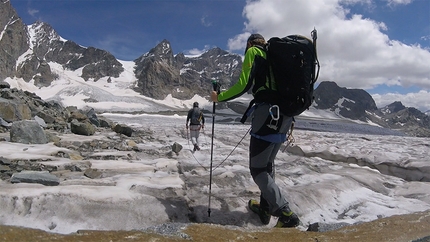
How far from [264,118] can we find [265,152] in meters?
0.44

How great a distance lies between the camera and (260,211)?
4168 mm

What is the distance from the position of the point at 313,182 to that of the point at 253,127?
9.23 ft

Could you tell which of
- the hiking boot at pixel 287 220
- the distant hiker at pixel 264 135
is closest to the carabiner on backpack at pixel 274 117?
the distant hiker at pixel 264 135

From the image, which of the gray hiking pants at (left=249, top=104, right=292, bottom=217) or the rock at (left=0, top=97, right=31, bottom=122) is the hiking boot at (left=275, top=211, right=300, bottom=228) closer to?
the gray hiking pants at (left=249, top=104, right=292, bottom=217)

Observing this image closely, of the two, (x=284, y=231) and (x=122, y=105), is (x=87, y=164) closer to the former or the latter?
(x=284, y=231)

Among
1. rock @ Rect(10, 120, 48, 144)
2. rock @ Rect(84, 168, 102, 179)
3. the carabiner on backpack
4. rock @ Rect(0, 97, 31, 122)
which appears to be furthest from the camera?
rock @ Rect(0, 97, 31, 122)

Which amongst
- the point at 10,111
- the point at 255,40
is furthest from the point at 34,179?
the point at 10,111

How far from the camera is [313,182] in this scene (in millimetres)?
5961

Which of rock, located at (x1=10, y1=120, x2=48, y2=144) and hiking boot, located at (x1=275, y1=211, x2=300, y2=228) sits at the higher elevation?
rock, located at (x1=10, y1=120, x2=48, y2=144)

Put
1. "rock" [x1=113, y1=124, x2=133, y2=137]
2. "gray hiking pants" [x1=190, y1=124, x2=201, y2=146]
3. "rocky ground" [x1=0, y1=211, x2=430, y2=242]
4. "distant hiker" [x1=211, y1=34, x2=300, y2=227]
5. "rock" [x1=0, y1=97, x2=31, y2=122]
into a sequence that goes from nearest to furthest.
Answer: "rocky ground" [x1=0, y1=211, x2=430, y2=242], "distant hiker" [x1=211, y1=34, x2=300, y2=227], "gray hiking pants" [x1=190, y1=124, x2=201, y2=146], "rock" [x1=0, y1=97, x2=31, y2=122], "rock" [x1=113, y1=124, x2=133, y2=137]

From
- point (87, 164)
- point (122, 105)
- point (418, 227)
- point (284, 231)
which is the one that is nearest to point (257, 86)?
point (284, 231)

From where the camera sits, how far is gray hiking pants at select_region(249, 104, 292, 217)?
3.72 metres

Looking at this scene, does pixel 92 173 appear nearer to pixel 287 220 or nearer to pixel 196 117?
pixel 287 220

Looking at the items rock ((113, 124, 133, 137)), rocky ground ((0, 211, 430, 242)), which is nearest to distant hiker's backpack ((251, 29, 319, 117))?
rocky ground ((0, 211, 430, 242))
